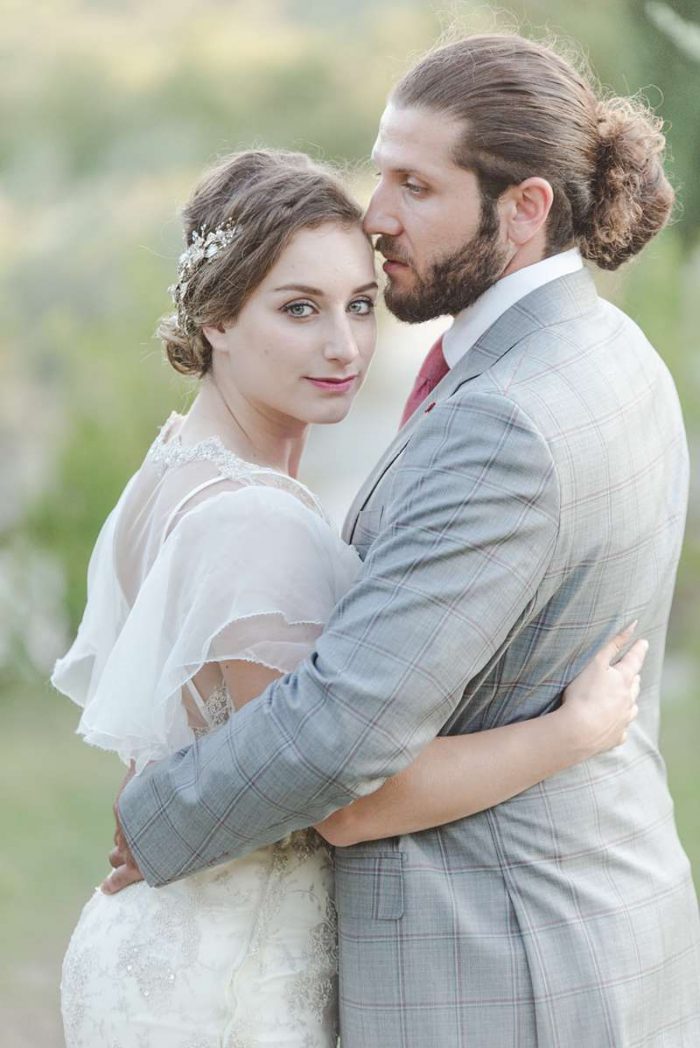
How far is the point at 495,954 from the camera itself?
1.79 meters

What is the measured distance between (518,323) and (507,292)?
3.4 inches

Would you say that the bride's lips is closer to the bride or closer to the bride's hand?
the bride

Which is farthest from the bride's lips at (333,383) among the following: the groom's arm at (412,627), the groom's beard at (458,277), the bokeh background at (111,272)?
the bokeh background at (111,272)

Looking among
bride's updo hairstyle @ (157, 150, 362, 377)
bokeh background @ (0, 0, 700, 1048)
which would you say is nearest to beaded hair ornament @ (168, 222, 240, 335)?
A: bride's updo hairstyle @ (157, 150, 362, 377)

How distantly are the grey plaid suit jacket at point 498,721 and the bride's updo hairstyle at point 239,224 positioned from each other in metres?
0.32

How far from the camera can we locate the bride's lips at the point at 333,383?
6.91ft

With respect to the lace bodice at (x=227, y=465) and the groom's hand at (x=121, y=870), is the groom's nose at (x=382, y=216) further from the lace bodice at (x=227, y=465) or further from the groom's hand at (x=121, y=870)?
the groom's hand at (x=121, y=870)

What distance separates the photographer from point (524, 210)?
6.47 feet

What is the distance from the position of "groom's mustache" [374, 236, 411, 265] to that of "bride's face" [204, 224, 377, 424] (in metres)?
0.02

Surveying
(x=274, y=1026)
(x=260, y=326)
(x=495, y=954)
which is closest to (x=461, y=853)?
(x=495, y=954)

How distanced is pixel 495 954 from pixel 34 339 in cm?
692

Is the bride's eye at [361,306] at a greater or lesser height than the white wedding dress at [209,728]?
greater

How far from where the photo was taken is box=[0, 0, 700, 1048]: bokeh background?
753 centimetres

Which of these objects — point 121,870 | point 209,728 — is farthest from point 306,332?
point 121,870
